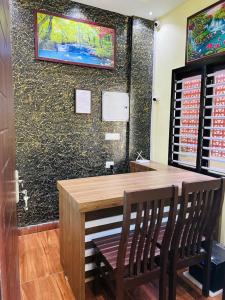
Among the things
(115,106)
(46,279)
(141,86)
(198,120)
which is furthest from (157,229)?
(141,86)

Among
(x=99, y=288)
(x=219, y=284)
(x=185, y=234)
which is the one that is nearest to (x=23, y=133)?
(x=99, y=288)

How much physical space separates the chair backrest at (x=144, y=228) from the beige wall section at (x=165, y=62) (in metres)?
1.94

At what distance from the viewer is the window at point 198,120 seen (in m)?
2.53

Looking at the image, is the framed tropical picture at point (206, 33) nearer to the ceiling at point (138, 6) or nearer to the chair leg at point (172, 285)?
the ceiling at point (138, 6)

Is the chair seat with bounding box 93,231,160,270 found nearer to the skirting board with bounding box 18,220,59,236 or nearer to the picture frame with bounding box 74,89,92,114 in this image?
the skirting board with bounding box 18,220,59,236

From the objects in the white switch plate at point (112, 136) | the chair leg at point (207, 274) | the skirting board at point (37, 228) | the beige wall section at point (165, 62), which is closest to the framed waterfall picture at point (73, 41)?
the beige wall section at point (165, 62)

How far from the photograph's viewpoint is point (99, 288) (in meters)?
1.93

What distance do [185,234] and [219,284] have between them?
0.72 metres

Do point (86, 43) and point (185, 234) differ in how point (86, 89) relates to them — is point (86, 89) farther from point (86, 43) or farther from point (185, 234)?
point (185, 234)

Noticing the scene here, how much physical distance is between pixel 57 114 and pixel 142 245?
6.89 feet

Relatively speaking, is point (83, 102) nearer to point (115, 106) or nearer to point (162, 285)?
point (115, 106)

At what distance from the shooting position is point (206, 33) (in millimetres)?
2572

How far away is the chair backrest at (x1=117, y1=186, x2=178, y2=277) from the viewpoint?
1306 millimetres

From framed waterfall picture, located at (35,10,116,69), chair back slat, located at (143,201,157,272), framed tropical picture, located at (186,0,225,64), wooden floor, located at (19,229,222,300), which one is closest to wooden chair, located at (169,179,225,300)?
chair back slat, located at (143,201,157,272)
